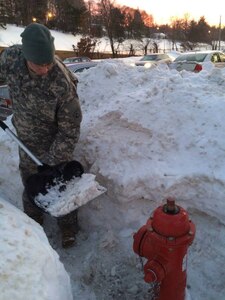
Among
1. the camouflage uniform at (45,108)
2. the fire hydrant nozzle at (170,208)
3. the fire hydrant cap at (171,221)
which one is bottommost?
the fire hydrant cap at (171,221)

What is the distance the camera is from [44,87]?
3.21 meters

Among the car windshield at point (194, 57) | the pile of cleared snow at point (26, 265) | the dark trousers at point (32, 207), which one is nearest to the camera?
the pile of cleared snow at point (26, 265)

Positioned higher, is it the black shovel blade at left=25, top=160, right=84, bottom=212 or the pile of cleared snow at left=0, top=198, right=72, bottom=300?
the pile of cleared snow at left=0, top=198, right=72, bottom=300

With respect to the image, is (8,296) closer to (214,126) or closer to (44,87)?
(44,87)

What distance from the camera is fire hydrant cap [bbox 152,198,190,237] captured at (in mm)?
2287

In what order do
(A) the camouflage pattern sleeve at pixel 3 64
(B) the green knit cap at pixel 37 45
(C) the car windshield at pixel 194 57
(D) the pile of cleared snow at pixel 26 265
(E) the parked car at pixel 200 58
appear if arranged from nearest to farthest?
(D) the pile of cleared snow at pixel 26 265, (B) the green knit cap at pixel 37 45, (A) the camouflage pattern sleeve at pixel 3 64, (E) the parked car at pixel 200 58, (C) the car windshield at pixel 194 57

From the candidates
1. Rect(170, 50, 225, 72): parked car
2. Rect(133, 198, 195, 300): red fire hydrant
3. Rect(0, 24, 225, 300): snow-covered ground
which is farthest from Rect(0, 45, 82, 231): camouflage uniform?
Rect(170, 50, 225, 72): parked car

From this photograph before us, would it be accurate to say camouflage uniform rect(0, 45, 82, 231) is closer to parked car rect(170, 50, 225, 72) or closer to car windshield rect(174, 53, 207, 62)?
parked car rect(170, 50, 225, 72)

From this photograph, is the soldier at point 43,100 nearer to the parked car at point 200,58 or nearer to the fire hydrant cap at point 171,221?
the fire hydrant cap at point 171,221

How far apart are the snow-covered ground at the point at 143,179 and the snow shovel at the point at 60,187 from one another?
0.43m

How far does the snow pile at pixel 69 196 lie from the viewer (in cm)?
308

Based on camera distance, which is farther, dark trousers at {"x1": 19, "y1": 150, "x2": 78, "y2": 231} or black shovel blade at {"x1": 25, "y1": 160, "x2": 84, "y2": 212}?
dark trousers at {"x1": 19, "y1": 150, "x2": 78, "y2": 231}

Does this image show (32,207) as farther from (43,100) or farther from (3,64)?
(3,64)

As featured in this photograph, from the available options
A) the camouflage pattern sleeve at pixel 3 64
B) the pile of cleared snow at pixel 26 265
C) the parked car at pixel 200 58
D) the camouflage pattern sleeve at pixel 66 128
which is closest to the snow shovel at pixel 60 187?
the camouflage pattern sleeve at pixel 66 128
